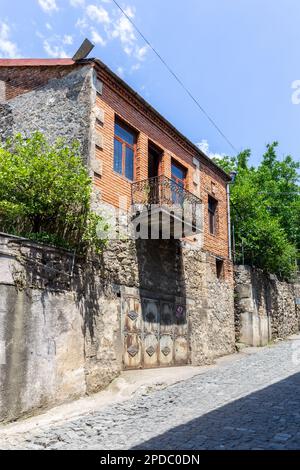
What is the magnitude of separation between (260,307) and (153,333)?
7.73 meters

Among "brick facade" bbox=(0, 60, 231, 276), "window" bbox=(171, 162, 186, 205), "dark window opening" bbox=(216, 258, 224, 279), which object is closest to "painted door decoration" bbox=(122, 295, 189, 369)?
"brick facade" bbox=(0, 60, 231, 276)

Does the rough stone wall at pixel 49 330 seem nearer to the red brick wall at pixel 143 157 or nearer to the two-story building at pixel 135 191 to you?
the two-story building at pixel 135 191

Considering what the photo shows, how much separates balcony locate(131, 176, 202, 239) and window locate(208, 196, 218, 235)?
322 centimetres

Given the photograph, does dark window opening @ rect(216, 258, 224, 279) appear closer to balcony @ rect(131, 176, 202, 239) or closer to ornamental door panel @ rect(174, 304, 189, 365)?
ornamental door panel @ rect(174, 304, 189, 365)

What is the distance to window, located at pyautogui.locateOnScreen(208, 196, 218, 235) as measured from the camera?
15.5m

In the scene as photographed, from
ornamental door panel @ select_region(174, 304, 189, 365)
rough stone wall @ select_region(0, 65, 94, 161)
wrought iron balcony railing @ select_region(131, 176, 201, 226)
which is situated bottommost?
ornamental door panel @ select_region(174, 304, 189, 365)

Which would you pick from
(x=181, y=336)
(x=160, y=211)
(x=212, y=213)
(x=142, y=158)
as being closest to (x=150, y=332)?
(x=181, y=336)

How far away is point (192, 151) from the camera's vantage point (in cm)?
1466

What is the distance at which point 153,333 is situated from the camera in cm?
1130

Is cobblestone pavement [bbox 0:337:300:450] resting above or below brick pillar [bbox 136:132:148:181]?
below

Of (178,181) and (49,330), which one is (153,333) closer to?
(49,330)
